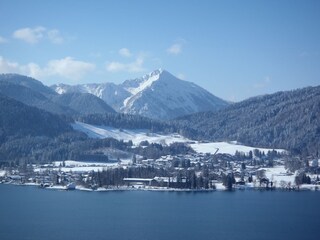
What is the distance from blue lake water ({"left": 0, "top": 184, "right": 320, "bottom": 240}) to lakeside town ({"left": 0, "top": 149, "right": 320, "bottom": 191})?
693 cm

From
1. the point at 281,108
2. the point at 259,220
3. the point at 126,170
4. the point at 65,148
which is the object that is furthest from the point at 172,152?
the point at 259,220

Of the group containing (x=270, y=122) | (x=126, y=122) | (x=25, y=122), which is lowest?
(x=25, y=122)

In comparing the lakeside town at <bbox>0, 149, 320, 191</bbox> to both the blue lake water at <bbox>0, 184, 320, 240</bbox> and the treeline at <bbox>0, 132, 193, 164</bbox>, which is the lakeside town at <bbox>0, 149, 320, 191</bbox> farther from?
the blue lake water at <bbox>0, 184, 320, 240</bbox>

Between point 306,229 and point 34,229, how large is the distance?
55.4ft

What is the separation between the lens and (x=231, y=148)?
372ft

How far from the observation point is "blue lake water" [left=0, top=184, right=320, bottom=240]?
119 feet

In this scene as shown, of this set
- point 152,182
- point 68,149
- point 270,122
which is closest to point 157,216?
point 152,182

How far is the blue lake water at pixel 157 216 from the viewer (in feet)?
119

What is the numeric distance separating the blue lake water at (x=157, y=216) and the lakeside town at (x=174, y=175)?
22.7ft

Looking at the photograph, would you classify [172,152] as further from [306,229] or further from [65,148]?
[306,229]

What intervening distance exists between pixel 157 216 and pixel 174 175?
33.0 metres

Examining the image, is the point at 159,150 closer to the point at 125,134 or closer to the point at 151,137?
the point at 151,137

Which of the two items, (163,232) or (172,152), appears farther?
(172,152)

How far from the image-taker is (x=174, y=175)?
251 feet
